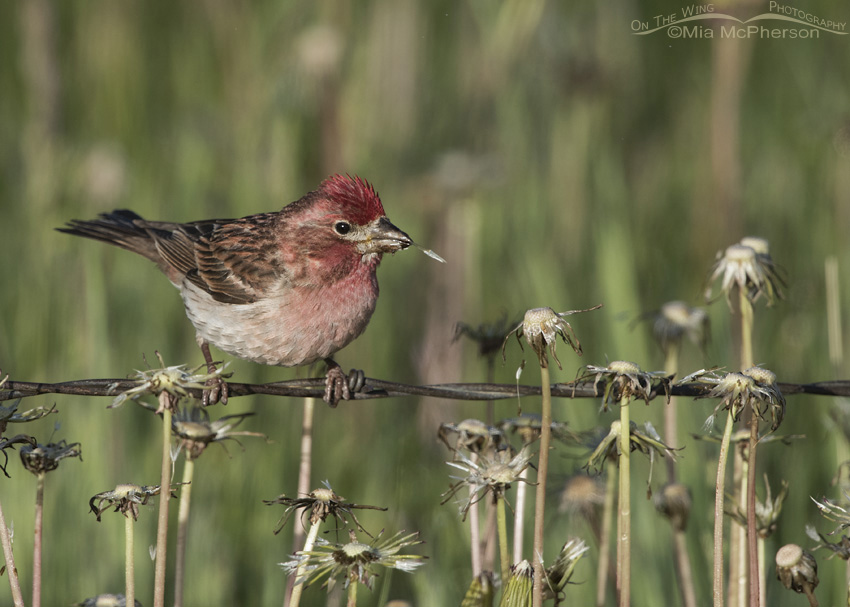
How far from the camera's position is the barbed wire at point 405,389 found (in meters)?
2.70

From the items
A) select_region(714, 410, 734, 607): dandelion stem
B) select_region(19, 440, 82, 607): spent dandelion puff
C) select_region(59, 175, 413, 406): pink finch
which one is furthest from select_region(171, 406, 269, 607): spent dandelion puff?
select_region(714, 410, 734, 607): dandelion stem

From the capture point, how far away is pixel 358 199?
13.3ft

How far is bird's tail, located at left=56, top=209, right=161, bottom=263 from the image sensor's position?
5.07 metres

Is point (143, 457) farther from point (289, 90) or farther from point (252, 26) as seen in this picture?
point (252, 26)

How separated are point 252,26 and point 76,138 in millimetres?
1574

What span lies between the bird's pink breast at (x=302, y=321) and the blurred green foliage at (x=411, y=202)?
0.69 metres

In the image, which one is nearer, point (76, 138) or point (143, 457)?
point (143, 457)

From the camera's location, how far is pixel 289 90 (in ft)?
20.9

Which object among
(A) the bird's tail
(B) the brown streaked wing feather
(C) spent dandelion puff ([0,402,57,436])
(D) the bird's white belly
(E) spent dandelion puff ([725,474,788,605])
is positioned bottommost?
(E) spent dandelion puff ([725,474,788,605])

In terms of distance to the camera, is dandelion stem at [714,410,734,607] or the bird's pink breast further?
the bird's pink breast

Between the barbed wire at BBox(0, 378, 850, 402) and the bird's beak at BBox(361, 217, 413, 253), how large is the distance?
94 centimetres

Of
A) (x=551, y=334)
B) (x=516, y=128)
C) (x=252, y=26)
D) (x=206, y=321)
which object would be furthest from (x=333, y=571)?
(x=252, y=26)

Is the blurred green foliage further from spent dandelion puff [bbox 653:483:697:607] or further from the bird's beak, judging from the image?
the bird's beak

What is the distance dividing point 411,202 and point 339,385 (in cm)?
332
